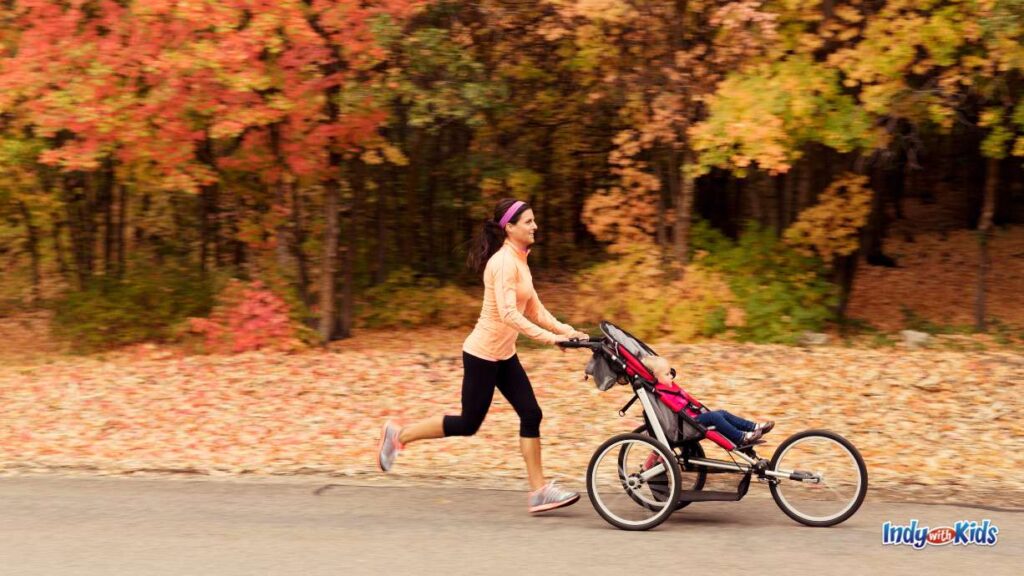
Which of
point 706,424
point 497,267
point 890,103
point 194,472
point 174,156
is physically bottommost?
point 194,472

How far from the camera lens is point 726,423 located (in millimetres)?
6602

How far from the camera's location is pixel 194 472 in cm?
844

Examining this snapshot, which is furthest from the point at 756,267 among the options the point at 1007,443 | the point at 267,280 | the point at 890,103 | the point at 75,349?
the point at 75,349

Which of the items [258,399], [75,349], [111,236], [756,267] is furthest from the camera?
[111,236]

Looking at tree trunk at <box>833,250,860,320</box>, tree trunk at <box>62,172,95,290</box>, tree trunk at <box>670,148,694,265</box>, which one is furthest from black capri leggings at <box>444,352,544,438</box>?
tree trunk at <box>62,172,95,290</box>

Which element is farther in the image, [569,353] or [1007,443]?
[569,353]

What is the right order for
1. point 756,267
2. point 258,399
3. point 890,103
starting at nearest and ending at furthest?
point 258,399 < point 890,103 < point 756,267

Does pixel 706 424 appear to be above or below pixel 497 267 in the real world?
below

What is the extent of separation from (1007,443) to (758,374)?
2.64 m

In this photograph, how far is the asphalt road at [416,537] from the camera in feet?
19.3

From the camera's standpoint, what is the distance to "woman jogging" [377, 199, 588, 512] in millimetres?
6855

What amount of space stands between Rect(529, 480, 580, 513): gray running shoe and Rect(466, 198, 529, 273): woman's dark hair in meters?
1.41

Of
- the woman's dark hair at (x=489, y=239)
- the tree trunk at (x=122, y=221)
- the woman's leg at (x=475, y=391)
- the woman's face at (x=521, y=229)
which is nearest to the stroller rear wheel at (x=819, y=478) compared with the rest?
the woman's leg at (x=475, y=391)

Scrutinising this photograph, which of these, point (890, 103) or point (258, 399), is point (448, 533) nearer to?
point (258, 399)
